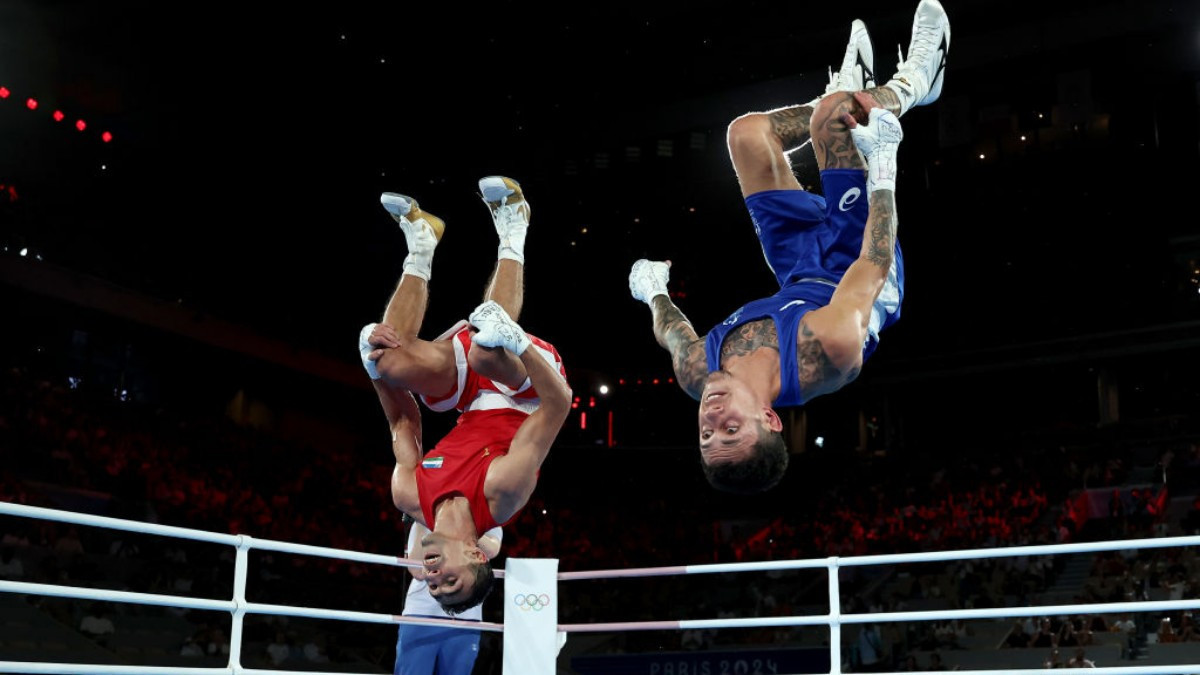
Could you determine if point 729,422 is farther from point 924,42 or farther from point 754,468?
point 924,42

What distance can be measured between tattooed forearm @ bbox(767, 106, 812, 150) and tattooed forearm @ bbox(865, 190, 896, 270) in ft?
2.30

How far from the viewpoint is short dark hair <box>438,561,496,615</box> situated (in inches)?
154

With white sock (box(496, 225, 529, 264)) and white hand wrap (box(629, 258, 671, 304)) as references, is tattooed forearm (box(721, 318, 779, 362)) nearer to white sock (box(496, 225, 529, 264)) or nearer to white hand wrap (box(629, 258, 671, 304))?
white hand wrap (box(629, 258, 671, 304))

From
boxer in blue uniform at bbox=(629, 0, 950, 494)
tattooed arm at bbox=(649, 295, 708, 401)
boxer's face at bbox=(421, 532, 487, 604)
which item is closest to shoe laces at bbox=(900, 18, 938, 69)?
boxer in blue uniform at bbox=(629, 0, 950, 494)

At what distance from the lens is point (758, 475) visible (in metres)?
3.56

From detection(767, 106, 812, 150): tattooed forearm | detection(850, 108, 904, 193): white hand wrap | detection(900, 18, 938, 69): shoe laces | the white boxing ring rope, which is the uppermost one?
detection(900, 18, 938, 69): shoe laces

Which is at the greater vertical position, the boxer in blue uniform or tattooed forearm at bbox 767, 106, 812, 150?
tattooed forearm at bbox 767, 106, 812, 150

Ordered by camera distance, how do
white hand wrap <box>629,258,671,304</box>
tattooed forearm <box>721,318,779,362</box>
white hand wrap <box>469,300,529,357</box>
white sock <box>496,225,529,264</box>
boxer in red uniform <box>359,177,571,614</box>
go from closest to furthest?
tattooed forearm <box>721,318,779,362</box> → white hand wrap <box>469,300,529,357</box> → boxer in red uniform <box>359,177,571,614</box> → white hand wrap <box>629,258,671,304</box> → white sock <box>496,225,529,264</box>

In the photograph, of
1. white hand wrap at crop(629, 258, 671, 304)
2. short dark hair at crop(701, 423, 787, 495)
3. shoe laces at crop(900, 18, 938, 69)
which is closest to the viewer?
short dark hair at crop(701, 423, 787, 495)

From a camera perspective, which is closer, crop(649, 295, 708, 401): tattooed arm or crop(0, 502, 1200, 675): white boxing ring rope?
crop(0, 502, 1200, 675): white boxing ring rope

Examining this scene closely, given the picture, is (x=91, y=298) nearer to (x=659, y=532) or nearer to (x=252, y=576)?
(x=252, y=576)

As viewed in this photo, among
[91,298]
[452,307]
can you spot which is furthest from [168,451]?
[452,307]

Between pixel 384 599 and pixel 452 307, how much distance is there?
549 centimetres

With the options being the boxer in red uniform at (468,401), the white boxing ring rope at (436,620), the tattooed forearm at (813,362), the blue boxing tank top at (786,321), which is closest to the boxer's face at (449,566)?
the boxer in red uniform at (468,401)
